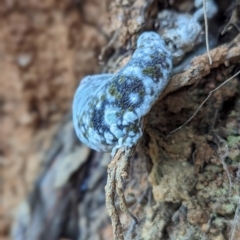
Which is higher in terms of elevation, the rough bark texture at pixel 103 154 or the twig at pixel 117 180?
the twig at pixel 117 180

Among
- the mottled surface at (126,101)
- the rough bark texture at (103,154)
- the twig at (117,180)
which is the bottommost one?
the rough bark texture at (103,154)

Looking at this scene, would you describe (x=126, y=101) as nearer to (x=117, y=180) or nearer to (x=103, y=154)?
(x=117, y=180)

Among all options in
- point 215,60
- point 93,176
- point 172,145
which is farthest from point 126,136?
point 93,176

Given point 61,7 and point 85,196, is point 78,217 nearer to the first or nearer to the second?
point 85,196

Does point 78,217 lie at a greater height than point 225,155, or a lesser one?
lesser

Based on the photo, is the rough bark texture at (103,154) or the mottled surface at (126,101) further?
the rough bark texture at (103,154)

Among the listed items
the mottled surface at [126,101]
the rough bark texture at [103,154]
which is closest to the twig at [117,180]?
the mottled surface at [126,101]

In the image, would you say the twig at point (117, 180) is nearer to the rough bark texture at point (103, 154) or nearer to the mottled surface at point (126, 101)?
the mottled surface at point (126, 101)
